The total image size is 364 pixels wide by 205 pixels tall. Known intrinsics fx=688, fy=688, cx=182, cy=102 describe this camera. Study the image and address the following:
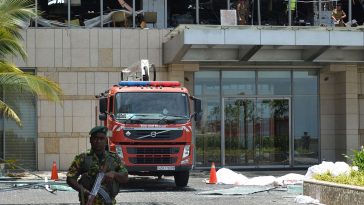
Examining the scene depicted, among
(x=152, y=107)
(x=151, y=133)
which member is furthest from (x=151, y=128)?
(x=152, y=107)

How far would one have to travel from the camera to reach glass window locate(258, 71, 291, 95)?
25984 millimetres

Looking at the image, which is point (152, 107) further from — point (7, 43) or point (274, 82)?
point (274, 82)

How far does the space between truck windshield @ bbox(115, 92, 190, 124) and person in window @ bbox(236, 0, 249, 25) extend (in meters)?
8.86

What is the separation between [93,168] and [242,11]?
19.6 metres

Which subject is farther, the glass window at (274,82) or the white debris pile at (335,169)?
the glass window at (274,82)

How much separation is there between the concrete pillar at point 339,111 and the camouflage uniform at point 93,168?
1965cm

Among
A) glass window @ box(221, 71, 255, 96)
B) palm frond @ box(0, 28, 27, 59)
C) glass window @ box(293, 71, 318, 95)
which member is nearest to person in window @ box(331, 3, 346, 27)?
glass window @ box(293, 71, 318, 95)

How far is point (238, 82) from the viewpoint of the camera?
25.8 metres

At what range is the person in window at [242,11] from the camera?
84.4ft

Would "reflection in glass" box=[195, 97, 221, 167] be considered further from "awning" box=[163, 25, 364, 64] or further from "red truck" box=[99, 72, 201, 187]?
"red truck" box=[99, 72, 201, 187]

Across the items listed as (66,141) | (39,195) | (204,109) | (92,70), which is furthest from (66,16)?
(39,195)

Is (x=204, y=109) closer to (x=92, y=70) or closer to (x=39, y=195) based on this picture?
(x=92, y=70)

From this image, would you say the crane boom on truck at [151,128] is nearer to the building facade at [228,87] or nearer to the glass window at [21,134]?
the building facade at [228,87]

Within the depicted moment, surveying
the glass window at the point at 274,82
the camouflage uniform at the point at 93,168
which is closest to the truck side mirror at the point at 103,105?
the glass window at the point at 274,82
